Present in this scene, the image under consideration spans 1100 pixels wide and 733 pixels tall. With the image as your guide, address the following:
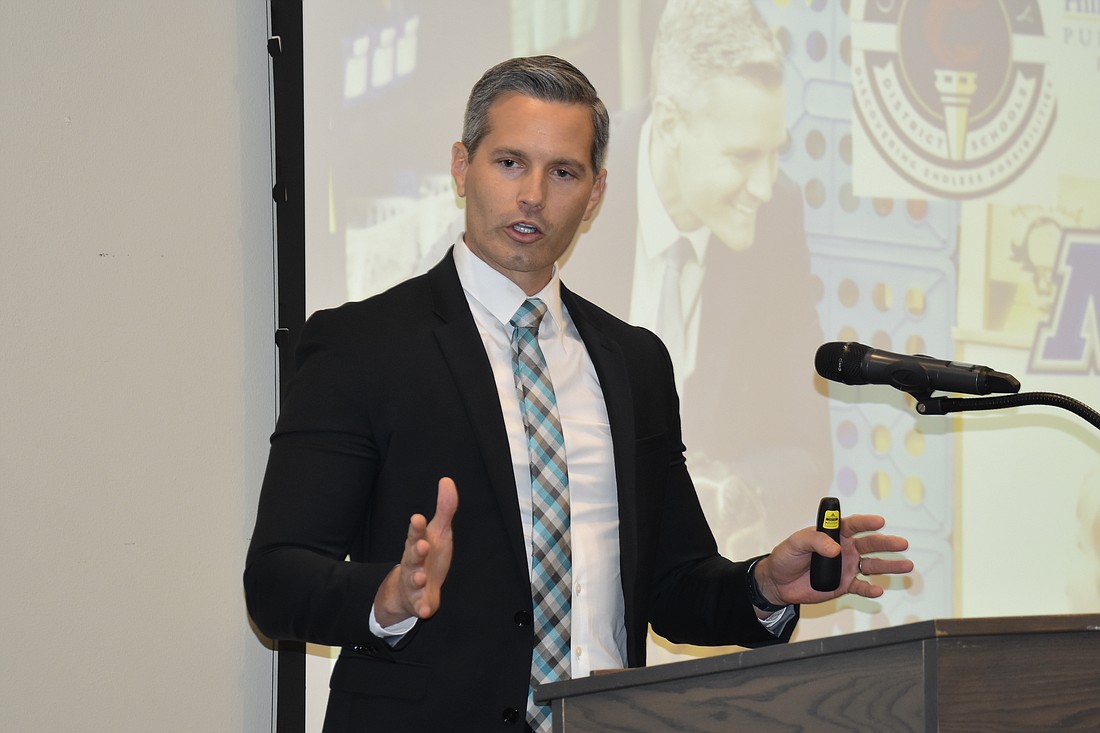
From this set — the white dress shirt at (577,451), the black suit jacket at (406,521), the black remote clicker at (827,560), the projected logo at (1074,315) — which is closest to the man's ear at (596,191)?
the white dress shirt at (577,451)

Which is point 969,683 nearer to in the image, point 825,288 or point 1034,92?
point 825,288

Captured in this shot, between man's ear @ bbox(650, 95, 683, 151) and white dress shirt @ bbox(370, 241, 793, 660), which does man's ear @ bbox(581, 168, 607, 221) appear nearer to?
white dress shirt @ bbox(370, 241, 793, 660)

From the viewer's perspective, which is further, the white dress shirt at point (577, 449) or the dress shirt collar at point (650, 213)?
the dress shirt collar at point (650, 213)

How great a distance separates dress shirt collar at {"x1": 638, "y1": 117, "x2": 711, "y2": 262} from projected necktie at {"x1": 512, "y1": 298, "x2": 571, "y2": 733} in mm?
861

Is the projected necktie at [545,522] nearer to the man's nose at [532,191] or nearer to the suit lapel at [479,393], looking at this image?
the suit lapel at [479,393]

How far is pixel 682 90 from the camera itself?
2.89m

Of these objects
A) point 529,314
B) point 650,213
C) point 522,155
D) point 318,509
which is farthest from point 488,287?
point 650,213

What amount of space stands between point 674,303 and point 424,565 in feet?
4.92

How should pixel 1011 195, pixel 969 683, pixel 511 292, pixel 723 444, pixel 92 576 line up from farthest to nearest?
pixel 1011 195 → pixel 723 444 → pixel 92 576 → pixel 511 292 → pixel 969 683

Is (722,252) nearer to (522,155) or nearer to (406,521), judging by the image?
(522,155)

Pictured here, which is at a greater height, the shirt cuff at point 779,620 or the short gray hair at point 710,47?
the short gray hair at point 710,47

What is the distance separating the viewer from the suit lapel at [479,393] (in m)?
1.87

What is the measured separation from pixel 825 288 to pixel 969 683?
1.86 meters

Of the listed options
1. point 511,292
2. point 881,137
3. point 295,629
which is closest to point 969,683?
point 295,629
